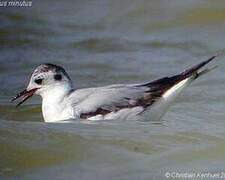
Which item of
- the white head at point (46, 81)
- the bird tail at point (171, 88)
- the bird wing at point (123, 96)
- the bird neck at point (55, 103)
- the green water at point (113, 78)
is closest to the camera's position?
the green water at point (113, 78)

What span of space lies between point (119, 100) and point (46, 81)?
1.40 metres

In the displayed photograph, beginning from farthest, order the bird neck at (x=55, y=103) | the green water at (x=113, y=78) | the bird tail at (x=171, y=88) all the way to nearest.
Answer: the bird neck at (x=55, y=103) → the bird tail at (x=171, y=88) → the green water at (x=113, y=78)

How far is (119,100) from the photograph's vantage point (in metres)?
11.0

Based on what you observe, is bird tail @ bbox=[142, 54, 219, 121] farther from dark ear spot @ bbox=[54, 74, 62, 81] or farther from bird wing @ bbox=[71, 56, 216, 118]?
dark ear spot @ bbox=[54, 74, 62, 81]

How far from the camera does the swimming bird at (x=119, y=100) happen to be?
1097cm

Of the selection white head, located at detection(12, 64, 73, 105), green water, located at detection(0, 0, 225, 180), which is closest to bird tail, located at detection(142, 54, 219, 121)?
green water, located at detection(0, 0, 225, 180)

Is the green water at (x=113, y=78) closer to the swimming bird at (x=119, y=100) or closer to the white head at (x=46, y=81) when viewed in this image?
the swimming bird at (x=119, y=100)

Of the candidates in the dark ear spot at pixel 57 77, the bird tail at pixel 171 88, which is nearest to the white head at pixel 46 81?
the dark ear spot at pixel 57 77

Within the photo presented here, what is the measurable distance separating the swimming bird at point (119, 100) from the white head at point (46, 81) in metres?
0.15

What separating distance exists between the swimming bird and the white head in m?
0.15

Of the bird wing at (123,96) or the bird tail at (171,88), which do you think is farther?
the bird tail at (171,88)

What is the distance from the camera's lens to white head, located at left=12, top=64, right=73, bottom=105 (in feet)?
39.3

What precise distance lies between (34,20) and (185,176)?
955cm

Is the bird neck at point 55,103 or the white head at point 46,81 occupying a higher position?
the white head at point 46,81
